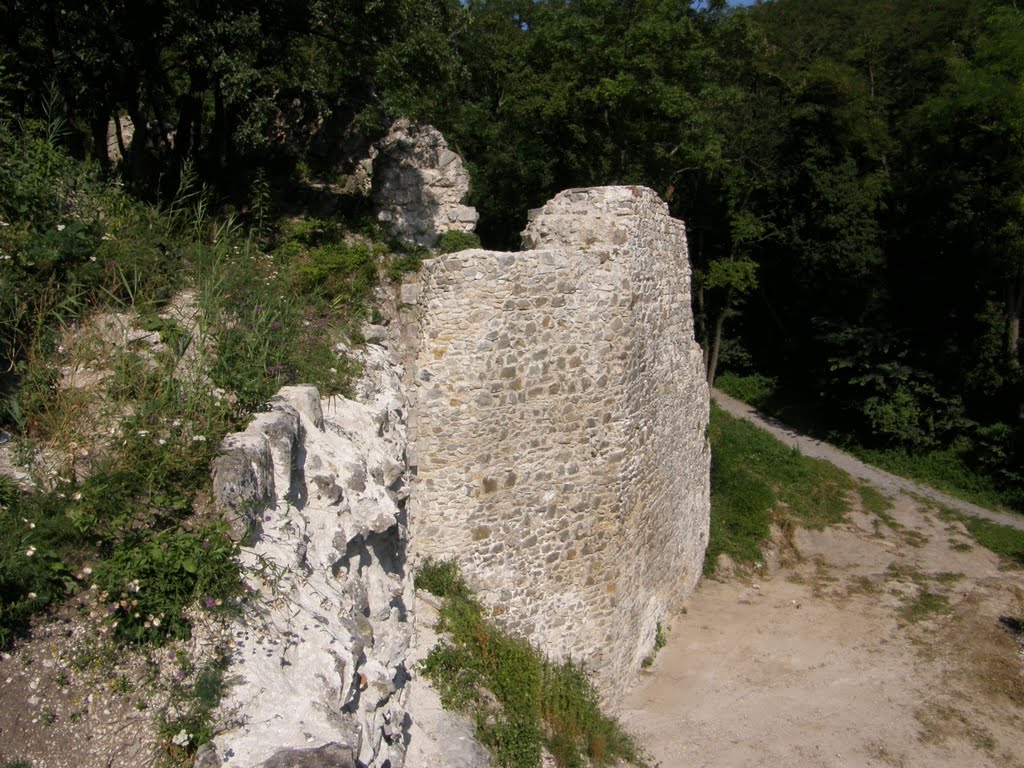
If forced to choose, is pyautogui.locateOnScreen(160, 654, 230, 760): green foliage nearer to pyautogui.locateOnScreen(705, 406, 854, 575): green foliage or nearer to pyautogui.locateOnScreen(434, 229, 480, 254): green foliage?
pyautogui.locateOnScreen(434, 229, 480, 254): green foliage

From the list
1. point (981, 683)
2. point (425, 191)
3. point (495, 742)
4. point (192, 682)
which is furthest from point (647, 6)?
point (192, 682)

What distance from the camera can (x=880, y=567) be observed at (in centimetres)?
1358

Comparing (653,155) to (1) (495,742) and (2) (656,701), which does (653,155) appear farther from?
(1) (495,742)

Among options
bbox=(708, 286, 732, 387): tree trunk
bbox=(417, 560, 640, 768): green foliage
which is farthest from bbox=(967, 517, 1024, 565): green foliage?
bbox=(417, 560, 640, 768): green foliage

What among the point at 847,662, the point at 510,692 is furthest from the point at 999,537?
the point at 510,692

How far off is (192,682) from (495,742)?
337cm

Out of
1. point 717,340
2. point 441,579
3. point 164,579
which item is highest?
point 164,579

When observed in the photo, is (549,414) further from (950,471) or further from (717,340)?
(717,340)

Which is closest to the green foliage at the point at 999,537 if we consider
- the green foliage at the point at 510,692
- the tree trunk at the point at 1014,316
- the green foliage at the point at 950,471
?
the green foliage at the point at 950,471

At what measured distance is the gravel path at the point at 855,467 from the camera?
16.4 meters

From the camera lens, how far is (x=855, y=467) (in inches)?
730

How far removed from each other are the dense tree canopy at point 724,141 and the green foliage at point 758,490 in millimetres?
3305

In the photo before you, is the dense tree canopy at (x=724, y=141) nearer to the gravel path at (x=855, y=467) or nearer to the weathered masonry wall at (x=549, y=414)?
the gravel path at (x=855, y=467)

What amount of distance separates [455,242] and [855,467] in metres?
13.0
